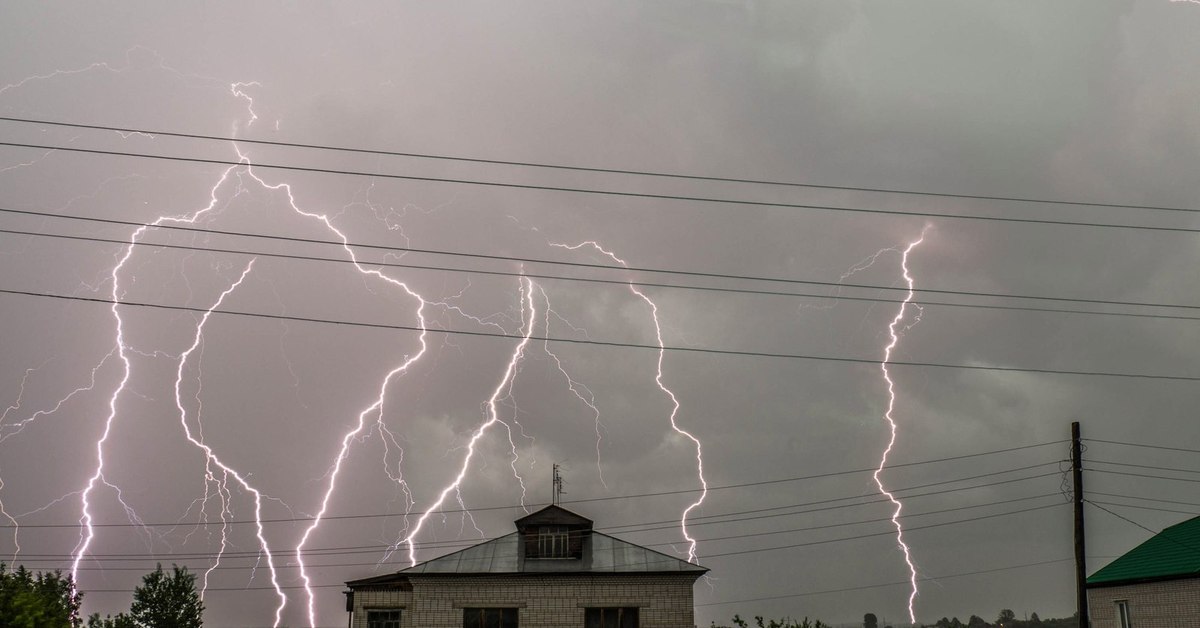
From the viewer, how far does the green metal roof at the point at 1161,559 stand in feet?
95.2

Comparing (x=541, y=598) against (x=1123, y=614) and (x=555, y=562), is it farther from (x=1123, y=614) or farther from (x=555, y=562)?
(x=1123, y=614)

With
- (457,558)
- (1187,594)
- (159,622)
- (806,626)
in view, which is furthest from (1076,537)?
(159,622)

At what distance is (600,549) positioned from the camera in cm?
3272

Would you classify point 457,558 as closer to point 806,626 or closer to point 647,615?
point 647,615

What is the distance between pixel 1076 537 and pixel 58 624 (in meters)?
26.3

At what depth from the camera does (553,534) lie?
32.8m

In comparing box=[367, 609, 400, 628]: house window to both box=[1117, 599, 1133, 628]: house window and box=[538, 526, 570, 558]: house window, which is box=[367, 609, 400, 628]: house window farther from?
box=[1117, 599, 1133, 628]: house window

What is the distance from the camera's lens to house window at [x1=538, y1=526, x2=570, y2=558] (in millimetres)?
32406

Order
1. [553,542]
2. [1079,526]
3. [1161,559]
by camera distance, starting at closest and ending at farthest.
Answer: [1079,526]
[1161,559]
[553,542]

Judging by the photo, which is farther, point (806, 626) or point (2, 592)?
point (806, 626)

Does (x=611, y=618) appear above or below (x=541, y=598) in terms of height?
below

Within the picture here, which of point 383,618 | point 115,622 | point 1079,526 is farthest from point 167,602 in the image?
point 1079,526

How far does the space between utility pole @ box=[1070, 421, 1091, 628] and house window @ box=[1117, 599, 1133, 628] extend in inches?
472

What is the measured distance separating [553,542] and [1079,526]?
738 inches
